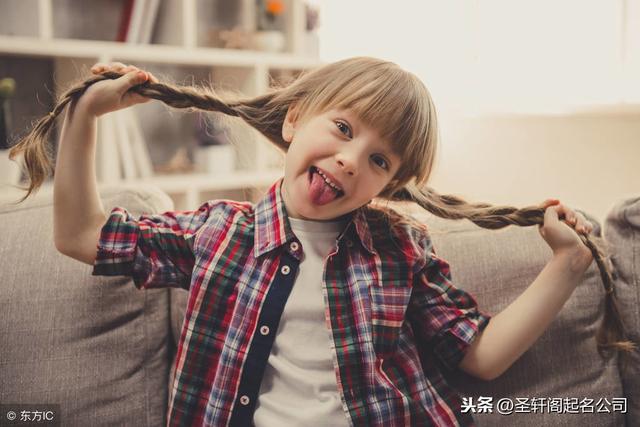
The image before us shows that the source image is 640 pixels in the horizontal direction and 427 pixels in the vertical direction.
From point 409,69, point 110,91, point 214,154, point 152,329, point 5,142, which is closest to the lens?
point 110,91

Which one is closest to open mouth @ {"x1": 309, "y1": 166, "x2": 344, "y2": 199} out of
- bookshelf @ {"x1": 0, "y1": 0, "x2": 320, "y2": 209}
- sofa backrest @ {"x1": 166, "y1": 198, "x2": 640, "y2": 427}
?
sofa backrest @ {"x1": 166, "y1": 198, "x2": 640, "y2": 427}

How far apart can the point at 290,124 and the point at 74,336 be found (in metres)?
0.50

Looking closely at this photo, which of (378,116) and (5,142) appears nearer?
(378,116)

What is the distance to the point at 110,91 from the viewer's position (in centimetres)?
88

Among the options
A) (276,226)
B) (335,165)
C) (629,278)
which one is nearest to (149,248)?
(276,226)

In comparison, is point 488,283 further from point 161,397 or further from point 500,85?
point 500,85

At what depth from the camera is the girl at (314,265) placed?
2.98 ft

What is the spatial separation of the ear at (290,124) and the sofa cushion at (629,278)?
2.12ft

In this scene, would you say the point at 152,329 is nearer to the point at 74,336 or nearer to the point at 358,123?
the point at 74,336

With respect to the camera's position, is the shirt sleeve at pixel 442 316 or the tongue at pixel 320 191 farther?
the shirt sleeve at pixel 442 316

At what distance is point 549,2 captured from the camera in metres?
2.02

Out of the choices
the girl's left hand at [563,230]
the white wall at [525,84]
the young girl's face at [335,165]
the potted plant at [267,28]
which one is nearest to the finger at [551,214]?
the girl's left hand at [563,230]

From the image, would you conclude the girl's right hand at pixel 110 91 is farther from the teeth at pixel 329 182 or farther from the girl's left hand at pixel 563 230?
the girl's left hand at pixel 563 230

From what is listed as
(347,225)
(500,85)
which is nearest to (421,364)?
(347,225)
